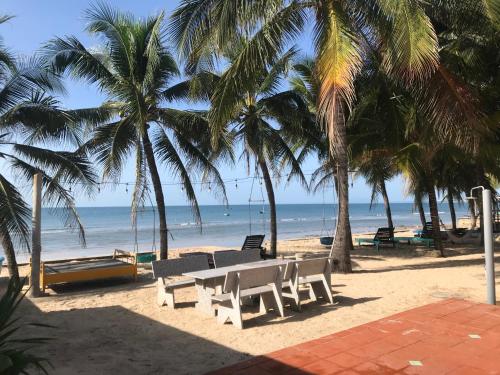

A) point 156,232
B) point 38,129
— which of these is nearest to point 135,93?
point 38,129

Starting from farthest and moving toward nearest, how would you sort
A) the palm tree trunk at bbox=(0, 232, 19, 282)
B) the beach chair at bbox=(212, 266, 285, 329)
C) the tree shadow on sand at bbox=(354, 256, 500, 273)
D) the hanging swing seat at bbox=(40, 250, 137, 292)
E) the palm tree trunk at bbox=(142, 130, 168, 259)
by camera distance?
1. the palm tree trunk at bbox=(142, 130, 168, 259)
2. the tree shadow on sand at bbox=(354, 256, 500, 273)
3. the palm tree trunk at bbox=(0, 232, 19, 282)
4. the hanging swing seat at bbox=(40, 250, 137, 292)
5. the beach chair at bbox=(212, 266, 285, 329)

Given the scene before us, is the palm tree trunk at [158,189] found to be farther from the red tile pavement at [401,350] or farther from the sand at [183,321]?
the red tile pavement at [401,350]

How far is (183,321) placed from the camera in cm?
621

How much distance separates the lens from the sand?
473 centimetres

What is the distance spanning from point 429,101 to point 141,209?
25.9 ft

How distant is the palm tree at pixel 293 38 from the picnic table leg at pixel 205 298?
3.92 meters

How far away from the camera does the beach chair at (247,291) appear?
5.73 meters

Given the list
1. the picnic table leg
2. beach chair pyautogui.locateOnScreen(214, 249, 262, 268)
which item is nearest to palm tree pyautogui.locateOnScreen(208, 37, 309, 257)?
beach chair pyautogui.locateOnScreen(214, 249, 262, 268)

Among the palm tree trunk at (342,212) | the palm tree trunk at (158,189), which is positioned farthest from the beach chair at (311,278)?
the palm tree trunk at (158,189)

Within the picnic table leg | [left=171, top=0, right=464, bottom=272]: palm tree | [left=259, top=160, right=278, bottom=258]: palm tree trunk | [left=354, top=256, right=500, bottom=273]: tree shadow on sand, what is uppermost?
[left=171, top=0, right=464, bottom=272]: palm tree

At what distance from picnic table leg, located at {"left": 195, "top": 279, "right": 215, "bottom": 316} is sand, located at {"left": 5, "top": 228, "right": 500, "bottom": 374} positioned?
0.36 ft

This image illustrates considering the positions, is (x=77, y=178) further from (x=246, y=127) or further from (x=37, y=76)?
(x=246, y=127)

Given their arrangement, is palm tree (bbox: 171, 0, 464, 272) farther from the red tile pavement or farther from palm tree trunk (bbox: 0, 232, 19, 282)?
palm tree trunk (bbox: 0, 232, 19, 282)

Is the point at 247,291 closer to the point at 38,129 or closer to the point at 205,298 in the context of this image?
the point at 205,298
